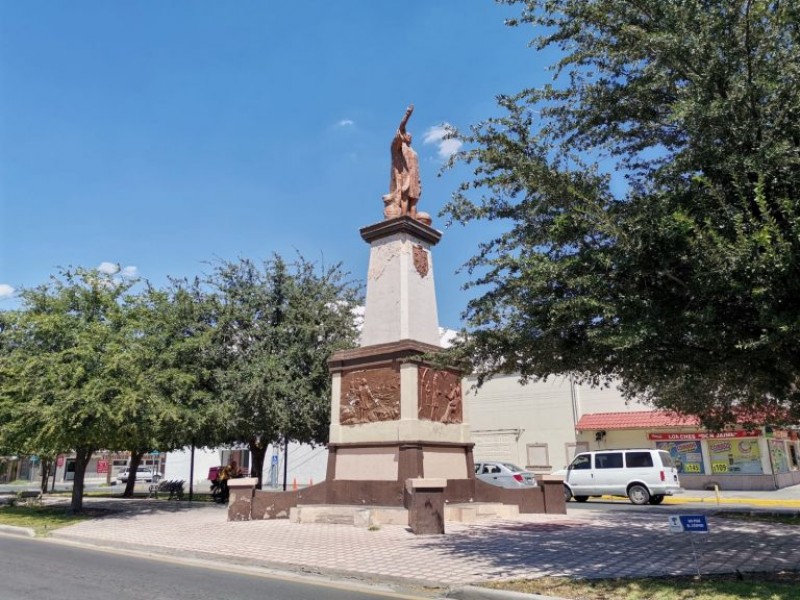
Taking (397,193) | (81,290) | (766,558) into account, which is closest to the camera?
(766,558)

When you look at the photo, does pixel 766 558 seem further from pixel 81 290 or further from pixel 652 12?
pixel 81 290

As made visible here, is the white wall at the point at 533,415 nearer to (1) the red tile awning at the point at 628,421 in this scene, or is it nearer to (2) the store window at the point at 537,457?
(2) the store window at the point at 537,457

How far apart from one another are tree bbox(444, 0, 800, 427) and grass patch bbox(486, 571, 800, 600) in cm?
248

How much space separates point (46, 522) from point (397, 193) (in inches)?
526

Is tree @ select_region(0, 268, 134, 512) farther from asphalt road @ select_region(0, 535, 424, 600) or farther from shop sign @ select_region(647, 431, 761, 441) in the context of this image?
shop sign @ select_region(647, 431, 761, 441)

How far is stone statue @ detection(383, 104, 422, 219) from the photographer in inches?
698

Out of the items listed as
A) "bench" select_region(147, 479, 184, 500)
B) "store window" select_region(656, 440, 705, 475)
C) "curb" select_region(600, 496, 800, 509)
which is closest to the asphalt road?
"bench" select_region(147, 479, 184, 500)

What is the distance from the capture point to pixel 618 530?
12656mm

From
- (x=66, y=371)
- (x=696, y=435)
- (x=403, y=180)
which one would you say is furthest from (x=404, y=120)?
(x=696, y=435)

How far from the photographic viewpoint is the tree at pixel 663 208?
265 inches

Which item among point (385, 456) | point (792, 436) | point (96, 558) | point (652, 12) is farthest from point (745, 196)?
point (792, 436)

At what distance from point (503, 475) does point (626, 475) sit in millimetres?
4475

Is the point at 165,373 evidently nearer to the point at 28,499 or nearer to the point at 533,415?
the point at 28,499

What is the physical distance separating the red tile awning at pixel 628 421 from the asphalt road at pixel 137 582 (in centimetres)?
2619
